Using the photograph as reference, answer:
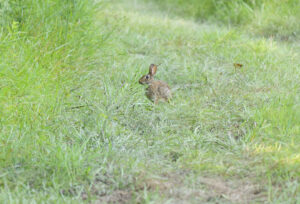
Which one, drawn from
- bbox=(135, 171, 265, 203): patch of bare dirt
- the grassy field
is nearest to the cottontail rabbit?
the grassy field

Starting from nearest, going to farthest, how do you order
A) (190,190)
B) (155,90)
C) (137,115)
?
(190,190), (137,115), (155,90)

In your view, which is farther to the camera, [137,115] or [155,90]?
[155,90]

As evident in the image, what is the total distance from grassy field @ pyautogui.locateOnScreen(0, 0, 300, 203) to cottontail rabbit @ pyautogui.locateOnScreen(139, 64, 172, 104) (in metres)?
0.09

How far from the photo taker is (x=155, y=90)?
436 cm

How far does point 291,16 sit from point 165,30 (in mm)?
1649

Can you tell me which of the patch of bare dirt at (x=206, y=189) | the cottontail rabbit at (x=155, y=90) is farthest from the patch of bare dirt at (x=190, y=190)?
the cottontail rabbit at (x=155, y=90)

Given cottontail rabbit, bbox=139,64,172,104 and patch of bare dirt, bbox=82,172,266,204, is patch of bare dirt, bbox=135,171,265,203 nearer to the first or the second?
patch of bare dirt, bbox=82,172,266,204

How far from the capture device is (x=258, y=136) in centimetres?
356

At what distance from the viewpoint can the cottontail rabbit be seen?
4.36 metres

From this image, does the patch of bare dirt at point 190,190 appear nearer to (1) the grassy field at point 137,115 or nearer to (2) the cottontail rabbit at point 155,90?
(1) the grassy field at point 137,115

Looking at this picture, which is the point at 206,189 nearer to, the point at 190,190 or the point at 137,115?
the point at 190,190

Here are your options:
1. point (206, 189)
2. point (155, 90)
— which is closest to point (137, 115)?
point (155, 90)

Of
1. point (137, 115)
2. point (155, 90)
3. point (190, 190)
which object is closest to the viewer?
point (190, 190)

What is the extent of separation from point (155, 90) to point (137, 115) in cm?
45
